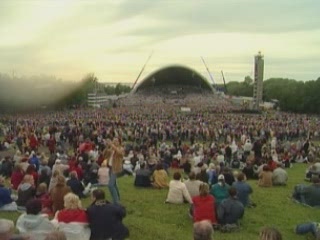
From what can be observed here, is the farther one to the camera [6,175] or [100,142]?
[100,142]

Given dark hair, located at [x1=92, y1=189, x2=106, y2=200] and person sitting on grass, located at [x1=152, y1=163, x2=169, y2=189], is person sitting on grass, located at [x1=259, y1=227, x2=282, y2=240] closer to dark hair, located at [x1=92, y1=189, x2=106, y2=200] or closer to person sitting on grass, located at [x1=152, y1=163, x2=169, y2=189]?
dark hair, located at [x1=92, y1=189, x2=106, y2=200]

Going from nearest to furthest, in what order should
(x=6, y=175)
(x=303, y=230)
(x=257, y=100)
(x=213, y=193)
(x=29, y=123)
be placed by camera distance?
(x=303, y=230) → (x=213, y=193) → (x=6, y=175) → (x=29, y=123) → (x=257, y=100)

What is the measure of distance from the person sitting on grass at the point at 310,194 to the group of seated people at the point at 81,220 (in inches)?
222

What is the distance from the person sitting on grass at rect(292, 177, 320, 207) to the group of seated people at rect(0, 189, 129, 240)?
565 centimetres

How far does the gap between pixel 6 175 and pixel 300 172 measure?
435 inches

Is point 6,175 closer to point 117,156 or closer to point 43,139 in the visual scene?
point 117,156

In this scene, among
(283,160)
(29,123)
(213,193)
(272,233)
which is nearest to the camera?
(272,233)

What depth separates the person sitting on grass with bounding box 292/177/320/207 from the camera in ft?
39.0

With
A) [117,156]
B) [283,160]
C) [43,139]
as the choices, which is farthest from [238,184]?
[43,139]

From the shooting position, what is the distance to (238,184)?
11477mm

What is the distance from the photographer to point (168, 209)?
11445 millimetres

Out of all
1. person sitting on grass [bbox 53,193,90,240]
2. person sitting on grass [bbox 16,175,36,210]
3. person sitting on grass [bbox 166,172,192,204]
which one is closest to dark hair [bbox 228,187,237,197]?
person sitting on grass [bbox 166,172,192,204]

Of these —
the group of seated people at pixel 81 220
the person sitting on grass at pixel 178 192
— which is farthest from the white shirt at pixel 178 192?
the group of seated people at pixel 81 220

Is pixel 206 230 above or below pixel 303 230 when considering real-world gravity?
above
